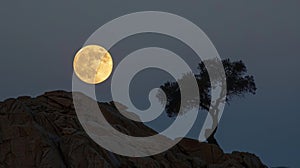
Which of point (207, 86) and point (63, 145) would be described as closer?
point (63, 145)

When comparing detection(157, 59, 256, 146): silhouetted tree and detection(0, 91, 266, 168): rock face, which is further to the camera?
detection(157, 59, 256, 146): silhouetted tree

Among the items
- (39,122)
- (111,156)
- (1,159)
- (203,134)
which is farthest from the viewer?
(203,134)

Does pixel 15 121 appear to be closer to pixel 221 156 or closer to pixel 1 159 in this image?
pixel 1 159

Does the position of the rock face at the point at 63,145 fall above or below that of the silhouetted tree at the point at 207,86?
below

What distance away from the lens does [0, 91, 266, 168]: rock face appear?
Answer: 126ft

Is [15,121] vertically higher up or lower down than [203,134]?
lower down

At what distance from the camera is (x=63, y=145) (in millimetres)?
40625

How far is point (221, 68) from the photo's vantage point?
73562 millimetres

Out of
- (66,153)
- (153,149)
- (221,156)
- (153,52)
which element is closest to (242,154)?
(221,156)

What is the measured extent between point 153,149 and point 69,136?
988 cm

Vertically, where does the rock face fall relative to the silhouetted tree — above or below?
below

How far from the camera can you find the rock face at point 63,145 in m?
38.3

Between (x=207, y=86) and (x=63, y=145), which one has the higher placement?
(x=207, y=86)

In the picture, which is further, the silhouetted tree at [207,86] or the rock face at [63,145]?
the silhouetted tree at [207,86]
